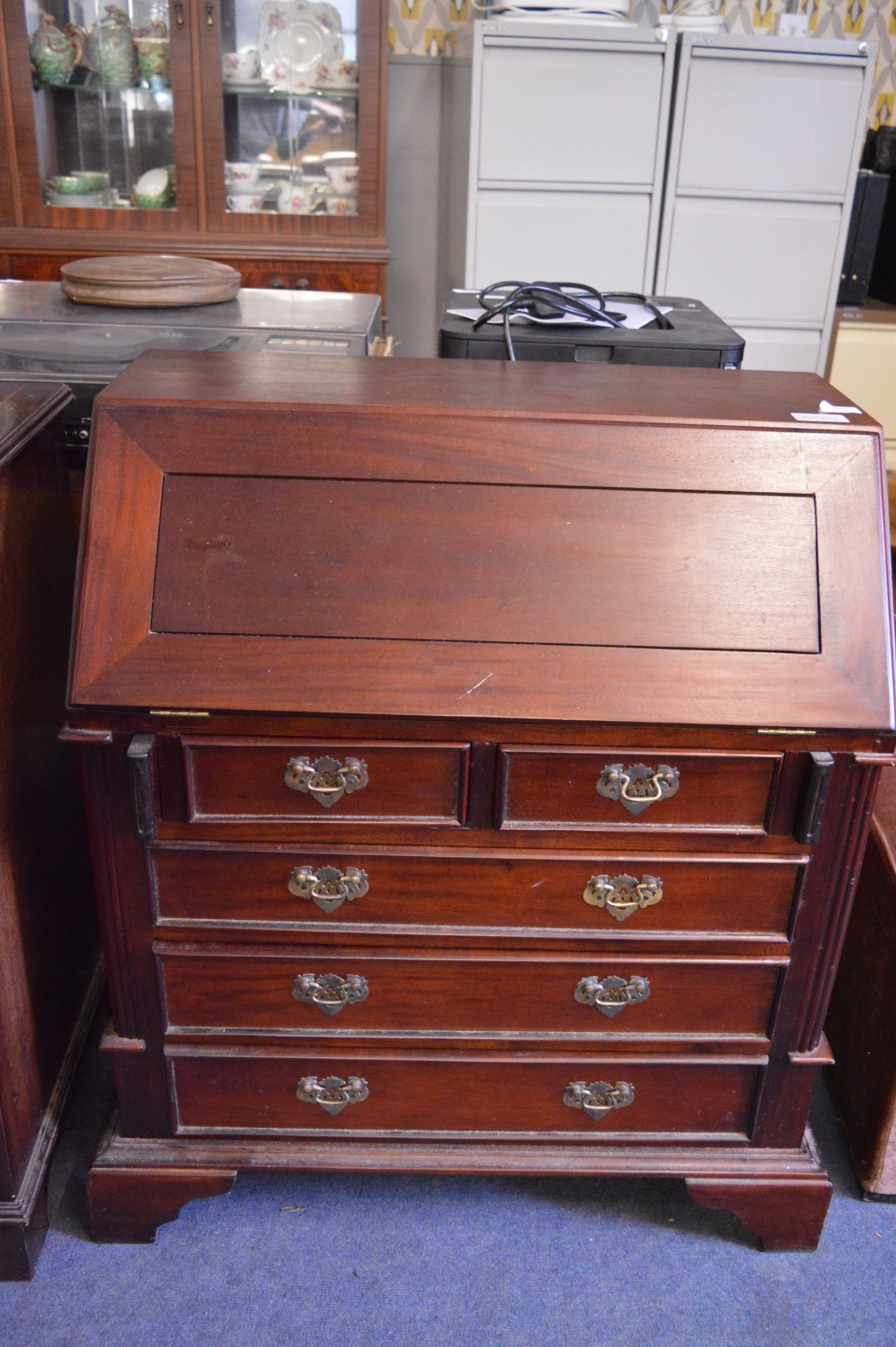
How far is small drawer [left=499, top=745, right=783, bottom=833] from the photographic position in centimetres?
114

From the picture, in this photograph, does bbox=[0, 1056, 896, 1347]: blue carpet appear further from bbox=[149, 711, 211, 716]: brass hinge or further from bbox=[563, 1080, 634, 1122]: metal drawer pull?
bbox=[149, 711, 211, 716]: brass hinge

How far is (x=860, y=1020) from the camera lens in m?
1.52

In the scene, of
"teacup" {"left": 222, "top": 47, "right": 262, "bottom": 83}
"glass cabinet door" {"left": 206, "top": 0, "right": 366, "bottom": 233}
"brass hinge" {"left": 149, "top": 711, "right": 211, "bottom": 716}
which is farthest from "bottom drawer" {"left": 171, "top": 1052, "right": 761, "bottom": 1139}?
"teacup" {"left": 222, "top": 47, "right": 262, "bottom": 83}

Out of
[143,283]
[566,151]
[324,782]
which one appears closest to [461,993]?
[324,782]

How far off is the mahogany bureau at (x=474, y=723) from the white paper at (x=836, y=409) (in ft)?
0.06

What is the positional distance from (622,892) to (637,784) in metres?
0.14

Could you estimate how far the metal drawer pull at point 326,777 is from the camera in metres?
1.14

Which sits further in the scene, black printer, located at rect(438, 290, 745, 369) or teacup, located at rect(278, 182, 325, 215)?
teacup, located at rect(278, 182, 325, 215)

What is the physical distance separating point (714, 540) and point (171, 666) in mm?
570

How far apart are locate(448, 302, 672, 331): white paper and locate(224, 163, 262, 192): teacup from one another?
1777mm

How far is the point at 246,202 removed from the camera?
10.2ft

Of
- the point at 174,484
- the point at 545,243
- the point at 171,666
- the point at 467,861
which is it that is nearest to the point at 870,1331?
the point at 467,861

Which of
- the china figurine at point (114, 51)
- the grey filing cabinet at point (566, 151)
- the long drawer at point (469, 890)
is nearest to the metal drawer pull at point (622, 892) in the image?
the long drawer at point (469, 890)

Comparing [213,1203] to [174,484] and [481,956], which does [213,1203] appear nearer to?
[481,956]
